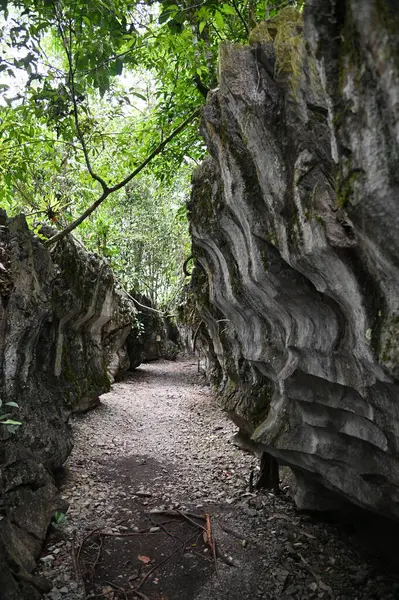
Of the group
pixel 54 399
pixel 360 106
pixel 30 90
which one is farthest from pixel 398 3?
pixel 54 399

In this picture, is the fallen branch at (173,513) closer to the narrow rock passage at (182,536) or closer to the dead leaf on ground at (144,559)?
the narrow rock passage at (182,536)

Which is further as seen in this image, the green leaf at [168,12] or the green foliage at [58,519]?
the green foliage at [58,519]

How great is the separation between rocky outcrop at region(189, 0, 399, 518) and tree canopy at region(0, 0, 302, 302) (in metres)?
1.51

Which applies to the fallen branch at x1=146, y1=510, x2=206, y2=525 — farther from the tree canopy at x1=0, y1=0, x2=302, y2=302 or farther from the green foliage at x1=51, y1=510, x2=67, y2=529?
the tree canopy at x1=0, y1=0, x2=302, y2=302

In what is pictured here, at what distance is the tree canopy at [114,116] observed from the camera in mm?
5031

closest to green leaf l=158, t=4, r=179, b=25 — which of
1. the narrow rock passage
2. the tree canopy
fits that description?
the tree canopy

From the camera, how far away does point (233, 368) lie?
11312 mm

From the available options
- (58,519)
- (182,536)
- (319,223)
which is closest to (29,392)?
(58,519)

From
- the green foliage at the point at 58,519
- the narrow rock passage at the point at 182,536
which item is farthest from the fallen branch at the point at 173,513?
the green foliage at the point at 58,519

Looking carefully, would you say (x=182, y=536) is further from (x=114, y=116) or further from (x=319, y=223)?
(x=114, y=116)

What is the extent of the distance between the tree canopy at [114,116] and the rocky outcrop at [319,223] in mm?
1506

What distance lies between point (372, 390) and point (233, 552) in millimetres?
4395

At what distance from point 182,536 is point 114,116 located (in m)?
9.29

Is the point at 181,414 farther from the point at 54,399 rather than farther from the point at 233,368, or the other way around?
the point at 54,399
